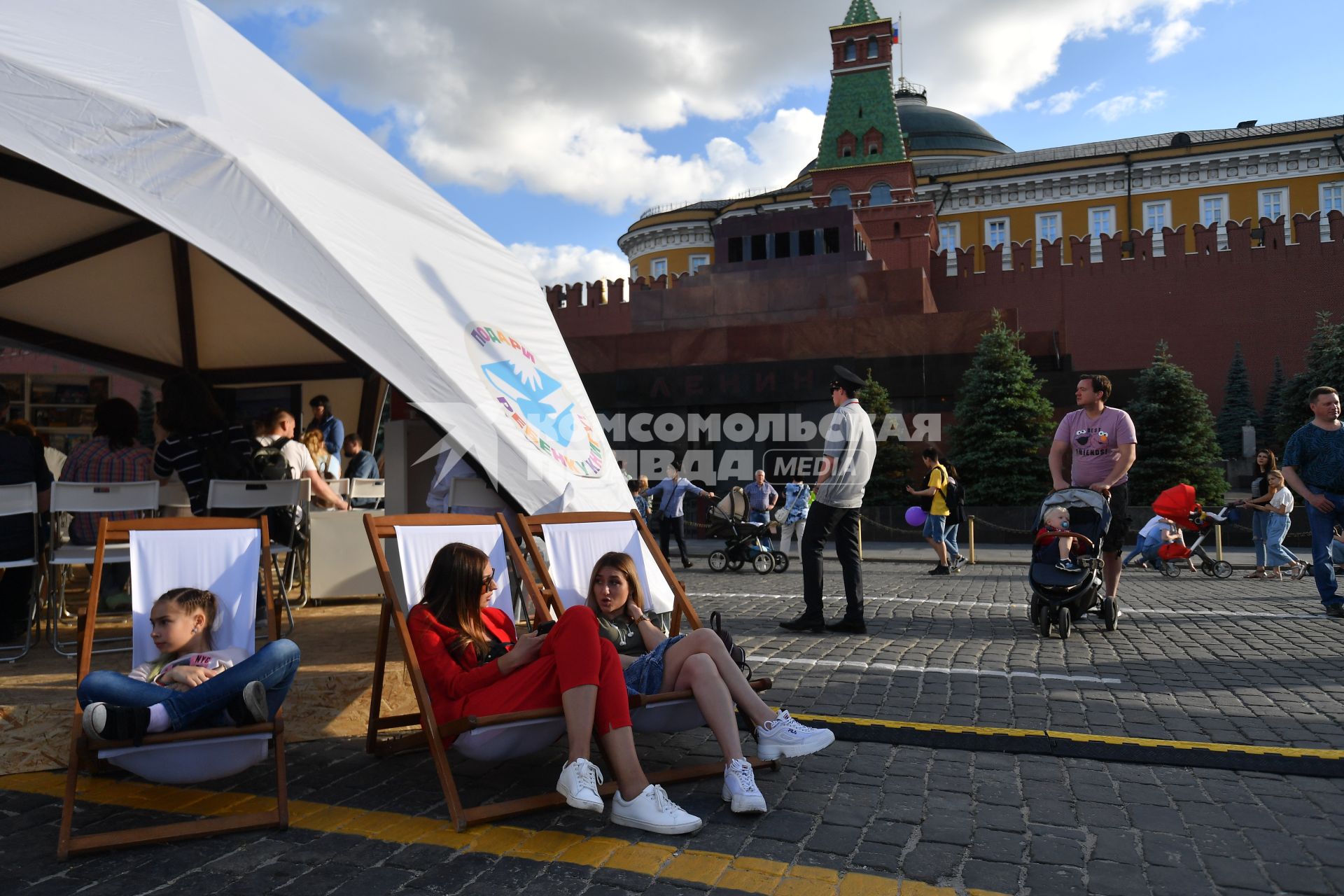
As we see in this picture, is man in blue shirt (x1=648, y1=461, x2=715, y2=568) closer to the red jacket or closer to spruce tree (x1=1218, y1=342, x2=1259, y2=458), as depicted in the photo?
the red jacket

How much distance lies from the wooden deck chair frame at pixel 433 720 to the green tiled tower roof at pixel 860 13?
42.5 metres

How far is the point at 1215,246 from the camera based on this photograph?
32.8m

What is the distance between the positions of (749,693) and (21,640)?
408 cm

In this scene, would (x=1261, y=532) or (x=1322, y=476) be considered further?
(x=1261, y=532)

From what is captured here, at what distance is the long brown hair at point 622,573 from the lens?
3.86m

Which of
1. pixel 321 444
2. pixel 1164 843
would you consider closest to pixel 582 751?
pixel 1164 843

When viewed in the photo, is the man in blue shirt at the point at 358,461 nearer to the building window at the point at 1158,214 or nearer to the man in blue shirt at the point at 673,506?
the man in blue shirt at the point at 673,506

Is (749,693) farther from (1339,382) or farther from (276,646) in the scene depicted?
(1339,382)

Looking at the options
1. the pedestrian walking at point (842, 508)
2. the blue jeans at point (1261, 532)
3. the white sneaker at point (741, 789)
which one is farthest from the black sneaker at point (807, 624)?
the blue jeans at point (1261, 532)

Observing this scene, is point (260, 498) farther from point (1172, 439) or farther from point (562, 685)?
point (1172, 439)

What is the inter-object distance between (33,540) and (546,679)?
3.19 meters

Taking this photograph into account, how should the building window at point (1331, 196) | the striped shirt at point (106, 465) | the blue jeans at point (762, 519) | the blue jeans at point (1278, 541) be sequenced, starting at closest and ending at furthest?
the striped shirt at point (106, 465)
the blue jeans at point (1278, 541)
the blue jeans at point (762, 519)
the building window at point (1331, 196)

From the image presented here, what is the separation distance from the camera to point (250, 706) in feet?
9.67

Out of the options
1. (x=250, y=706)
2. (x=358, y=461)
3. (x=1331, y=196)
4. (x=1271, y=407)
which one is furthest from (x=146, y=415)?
(x=1331, y=196)
